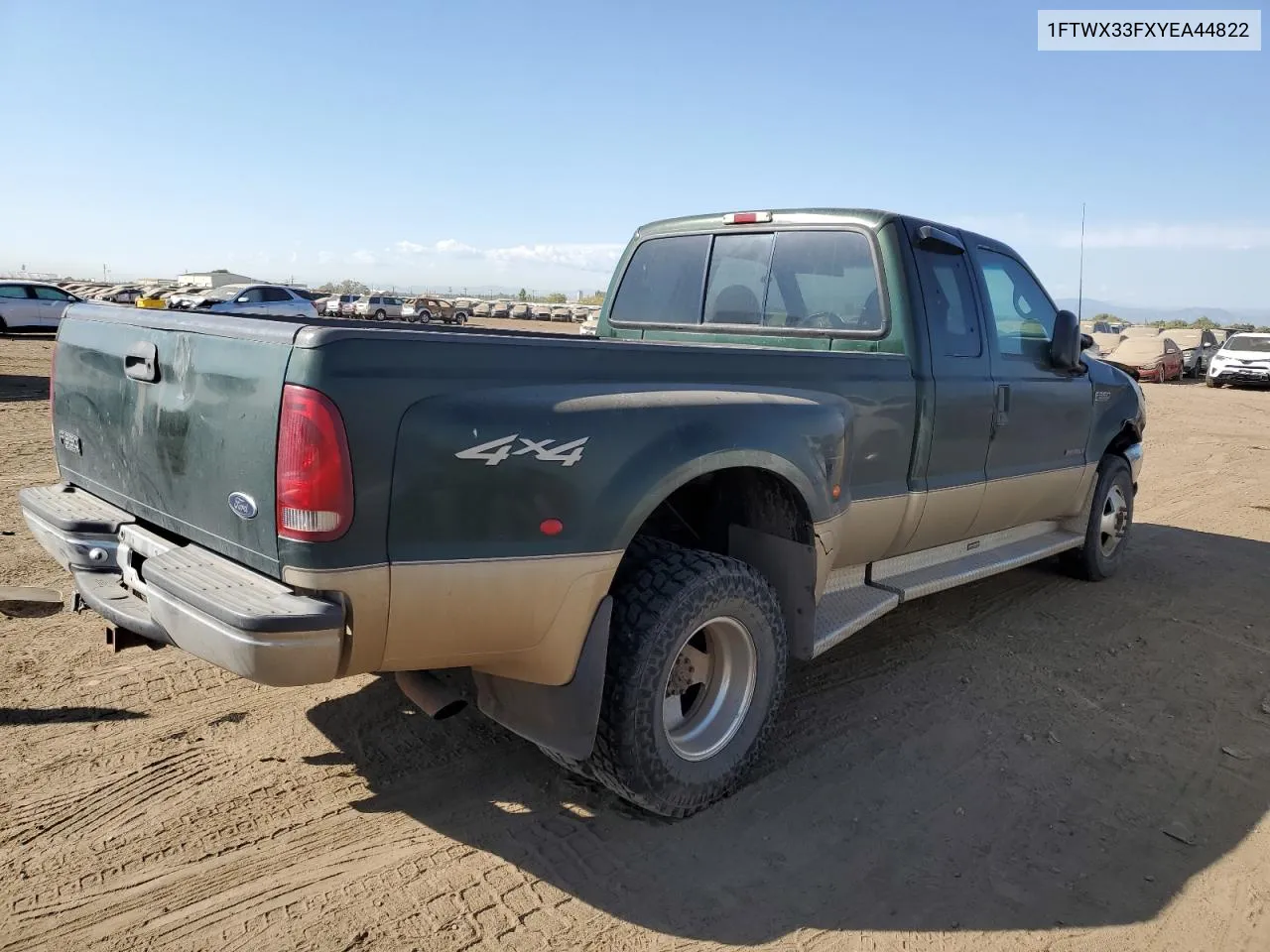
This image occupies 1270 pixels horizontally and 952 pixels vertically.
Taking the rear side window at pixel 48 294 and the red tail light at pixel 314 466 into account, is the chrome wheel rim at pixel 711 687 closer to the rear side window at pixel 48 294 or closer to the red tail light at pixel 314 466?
the red tail light at pixel 314 466

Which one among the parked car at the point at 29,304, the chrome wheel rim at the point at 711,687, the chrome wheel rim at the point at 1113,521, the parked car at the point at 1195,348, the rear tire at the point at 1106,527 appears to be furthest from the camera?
the parked car at the point at 1195,348

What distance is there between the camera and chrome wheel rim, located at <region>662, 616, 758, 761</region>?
10.9 feet

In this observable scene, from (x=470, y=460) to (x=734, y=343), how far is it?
8.17 feet

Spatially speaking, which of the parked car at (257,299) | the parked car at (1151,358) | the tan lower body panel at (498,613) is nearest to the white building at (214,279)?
the parked car at (257,299)

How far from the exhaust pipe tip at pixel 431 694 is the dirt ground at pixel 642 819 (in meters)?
0.44

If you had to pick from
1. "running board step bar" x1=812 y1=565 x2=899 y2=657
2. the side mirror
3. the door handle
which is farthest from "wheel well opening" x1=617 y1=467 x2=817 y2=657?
the side mirror

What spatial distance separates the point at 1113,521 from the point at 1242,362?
23082 millimetres

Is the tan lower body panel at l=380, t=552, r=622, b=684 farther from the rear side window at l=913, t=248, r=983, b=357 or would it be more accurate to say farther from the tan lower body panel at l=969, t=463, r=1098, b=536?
the tan lower body panel at l=969, t=463, r=1098, b=536

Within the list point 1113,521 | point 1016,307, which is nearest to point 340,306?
point 1113,521

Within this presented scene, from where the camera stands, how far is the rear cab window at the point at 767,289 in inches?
172

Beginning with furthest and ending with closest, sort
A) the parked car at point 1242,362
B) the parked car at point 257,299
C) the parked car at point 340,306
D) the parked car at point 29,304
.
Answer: the parked car at point 340,306, the parked car at point 257,299, the parked car at point 1242,362, the parked car at point 29,304

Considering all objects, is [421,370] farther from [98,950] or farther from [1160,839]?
[1160,839]

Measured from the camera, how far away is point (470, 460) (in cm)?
254

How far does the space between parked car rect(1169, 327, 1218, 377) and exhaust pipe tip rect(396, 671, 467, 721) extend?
109ft
